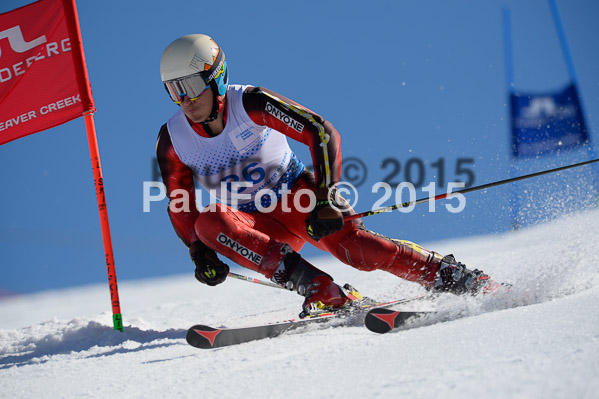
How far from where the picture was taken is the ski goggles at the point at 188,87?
2.77 metres

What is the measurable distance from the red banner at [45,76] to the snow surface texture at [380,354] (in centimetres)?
129

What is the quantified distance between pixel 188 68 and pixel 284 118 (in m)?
0.53

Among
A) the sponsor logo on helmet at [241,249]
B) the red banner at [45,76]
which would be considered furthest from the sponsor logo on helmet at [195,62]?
the red banner at [45,76]

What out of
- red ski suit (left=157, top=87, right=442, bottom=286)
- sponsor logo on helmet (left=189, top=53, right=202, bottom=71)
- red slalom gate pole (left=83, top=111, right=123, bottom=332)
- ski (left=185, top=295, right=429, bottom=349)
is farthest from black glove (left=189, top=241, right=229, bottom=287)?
sponsor logo on helmet (left=189, top=53, right=202, bottom=71)

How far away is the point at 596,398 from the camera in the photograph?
111 centimetres

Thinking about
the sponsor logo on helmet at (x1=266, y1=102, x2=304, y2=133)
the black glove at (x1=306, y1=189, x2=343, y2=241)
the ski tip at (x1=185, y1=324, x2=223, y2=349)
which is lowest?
the ski tip at (x1=185, y1=324, x2=223, y2=349)

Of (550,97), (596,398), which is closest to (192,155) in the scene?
(596,398)

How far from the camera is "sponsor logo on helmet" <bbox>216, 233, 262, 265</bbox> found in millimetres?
2777

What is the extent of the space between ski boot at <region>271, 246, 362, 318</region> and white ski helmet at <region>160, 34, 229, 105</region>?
0.92 metres

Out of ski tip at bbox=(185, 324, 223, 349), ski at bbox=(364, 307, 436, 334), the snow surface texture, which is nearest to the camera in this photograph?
the snow surface texture

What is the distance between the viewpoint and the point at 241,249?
278 centimetres

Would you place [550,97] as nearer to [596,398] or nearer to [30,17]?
[30,17]

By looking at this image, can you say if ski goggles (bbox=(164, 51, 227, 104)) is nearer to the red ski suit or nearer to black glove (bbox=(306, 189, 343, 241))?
the red ski suit

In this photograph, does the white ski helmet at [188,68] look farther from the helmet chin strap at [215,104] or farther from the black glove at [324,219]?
the black glove at [324,219]
